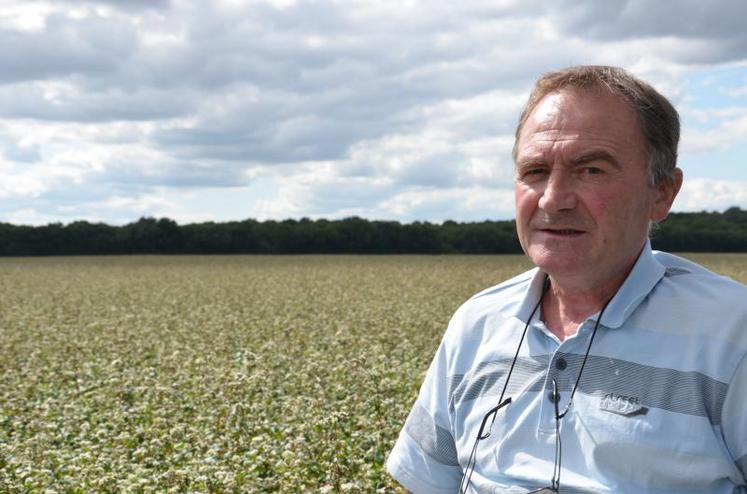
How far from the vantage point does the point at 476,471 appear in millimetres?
2592

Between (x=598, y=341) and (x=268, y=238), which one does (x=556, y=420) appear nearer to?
(x=598, y=341)

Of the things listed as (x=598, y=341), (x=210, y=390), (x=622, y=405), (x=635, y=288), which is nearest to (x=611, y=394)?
(x=622, y=405)

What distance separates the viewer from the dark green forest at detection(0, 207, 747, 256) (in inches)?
2677

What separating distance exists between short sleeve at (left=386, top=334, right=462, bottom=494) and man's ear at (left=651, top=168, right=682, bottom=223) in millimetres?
737

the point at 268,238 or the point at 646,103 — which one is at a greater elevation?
the point at 268,238

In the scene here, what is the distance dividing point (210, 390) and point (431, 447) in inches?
330

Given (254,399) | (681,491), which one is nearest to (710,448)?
(681,491)

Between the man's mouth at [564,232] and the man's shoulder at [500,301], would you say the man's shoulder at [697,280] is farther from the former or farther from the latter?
the man's shoulder at [500,301]

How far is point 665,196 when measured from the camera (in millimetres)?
2545

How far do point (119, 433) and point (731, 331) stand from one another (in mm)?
7596

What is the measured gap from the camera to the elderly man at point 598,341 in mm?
2240

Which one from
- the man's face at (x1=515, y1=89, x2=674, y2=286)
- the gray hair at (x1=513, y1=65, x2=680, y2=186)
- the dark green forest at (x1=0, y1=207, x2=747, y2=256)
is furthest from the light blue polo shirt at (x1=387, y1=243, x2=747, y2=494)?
the dark green forest at (x1=0, y1=207, x2=747, y2=256)

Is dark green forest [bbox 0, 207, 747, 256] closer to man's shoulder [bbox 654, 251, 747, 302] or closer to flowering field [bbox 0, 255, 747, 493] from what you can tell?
flowering field [bbox 0, 255, 747, 493]

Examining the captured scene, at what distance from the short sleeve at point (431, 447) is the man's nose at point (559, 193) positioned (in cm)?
56
